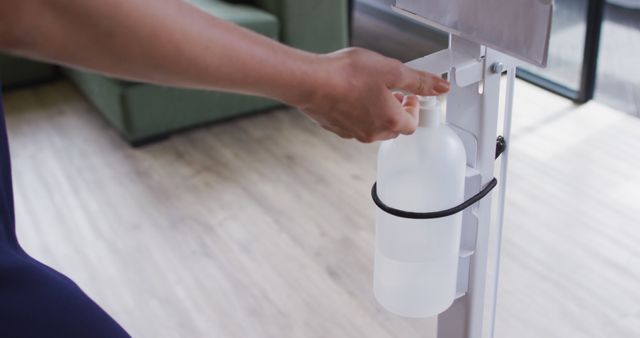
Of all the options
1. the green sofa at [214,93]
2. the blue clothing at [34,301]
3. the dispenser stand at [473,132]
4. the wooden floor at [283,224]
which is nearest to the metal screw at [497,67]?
the dispenser stand at [473,132]

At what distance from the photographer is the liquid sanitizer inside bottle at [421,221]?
90 cm

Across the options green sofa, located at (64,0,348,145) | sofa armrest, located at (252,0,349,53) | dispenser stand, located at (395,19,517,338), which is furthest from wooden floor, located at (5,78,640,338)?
dispenser stand, located at (395,19,517,338)

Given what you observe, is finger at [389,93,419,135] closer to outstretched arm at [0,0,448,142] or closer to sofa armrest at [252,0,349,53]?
outstretched arm at [0,0,448,142]

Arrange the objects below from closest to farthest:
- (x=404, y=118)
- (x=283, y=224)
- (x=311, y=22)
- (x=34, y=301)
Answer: (x=34, y=301) < (x=404, y=118) < (x=283, y=224) < (x=311, y=22)

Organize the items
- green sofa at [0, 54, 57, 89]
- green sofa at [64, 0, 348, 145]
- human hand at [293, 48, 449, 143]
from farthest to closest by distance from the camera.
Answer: green sofa at [0, 54, 57, 89]
green sofa at [64, 0, 348, 145]
human hand at [293, 48, 449, 143]

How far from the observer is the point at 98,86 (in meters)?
2.90

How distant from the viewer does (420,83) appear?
0.84 metres

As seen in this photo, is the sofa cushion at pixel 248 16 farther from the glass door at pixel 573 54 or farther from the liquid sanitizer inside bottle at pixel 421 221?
the liquid sanitizer inside bottle at pixel 421 221

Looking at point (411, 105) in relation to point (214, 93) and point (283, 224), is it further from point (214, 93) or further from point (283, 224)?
point (214, 93)

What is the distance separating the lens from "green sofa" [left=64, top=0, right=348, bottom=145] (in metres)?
2.74

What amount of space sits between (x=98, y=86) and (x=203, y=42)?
2.33m

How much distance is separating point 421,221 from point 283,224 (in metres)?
1.37

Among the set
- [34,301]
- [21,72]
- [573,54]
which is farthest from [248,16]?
[34,301]

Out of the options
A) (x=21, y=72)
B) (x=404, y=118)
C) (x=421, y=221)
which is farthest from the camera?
(x=21, y=72)
